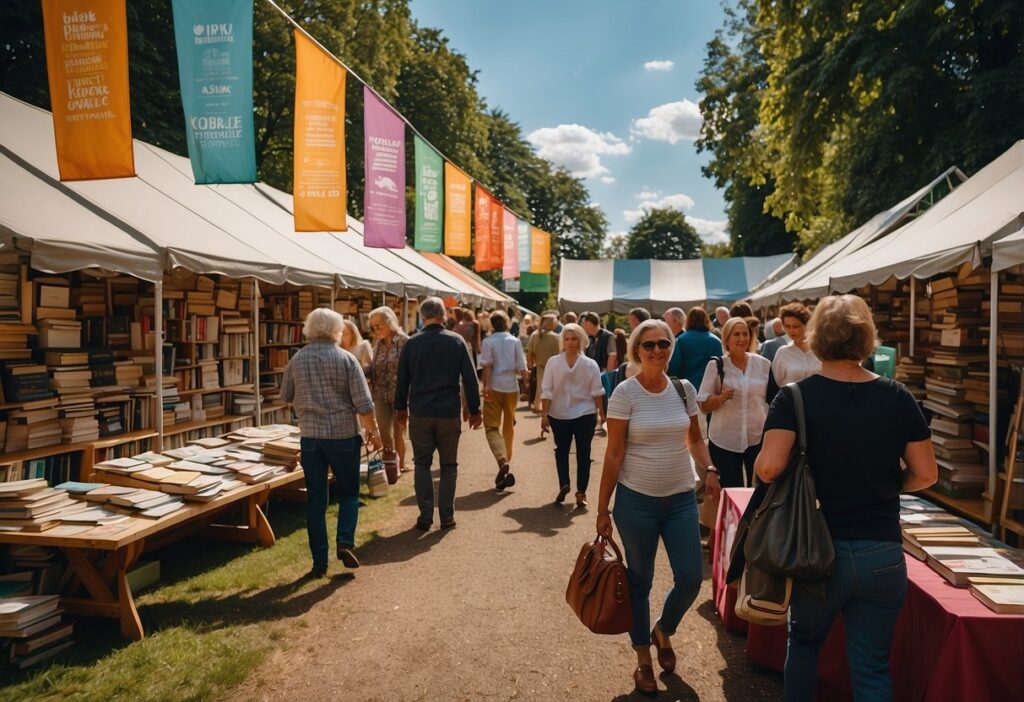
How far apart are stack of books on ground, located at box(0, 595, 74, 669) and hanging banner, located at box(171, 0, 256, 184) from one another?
4.11 meters

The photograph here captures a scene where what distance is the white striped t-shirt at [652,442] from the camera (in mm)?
3318

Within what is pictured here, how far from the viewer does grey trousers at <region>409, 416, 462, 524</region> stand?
6.06 metres

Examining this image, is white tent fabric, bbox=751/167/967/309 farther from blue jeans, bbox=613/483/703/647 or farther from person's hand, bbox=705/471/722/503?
blue jeans, bbox=613/483/703/647

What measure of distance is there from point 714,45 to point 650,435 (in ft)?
102

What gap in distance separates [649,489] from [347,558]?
281 cm

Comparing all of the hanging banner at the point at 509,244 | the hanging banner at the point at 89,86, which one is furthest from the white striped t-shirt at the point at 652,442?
the hanging banner at the point at 509,244

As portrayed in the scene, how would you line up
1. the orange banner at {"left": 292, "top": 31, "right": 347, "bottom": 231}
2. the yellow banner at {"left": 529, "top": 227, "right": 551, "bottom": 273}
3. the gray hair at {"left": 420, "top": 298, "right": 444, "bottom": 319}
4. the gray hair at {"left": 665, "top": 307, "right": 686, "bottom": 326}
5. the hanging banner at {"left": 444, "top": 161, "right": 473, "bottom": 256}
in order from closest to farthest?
the gray hair at {"left": 420, "top": 298, "right": 444, "bottom": 319} → the gray hair at {"left": 665, "top": 307, "right": 686, "bottom": 326} → the orange banner at {"left": 292, "top": 31, "right": 347, "bottom": 231} → the hanging banner at {"left": 444, "top": 161, "right": 473, "bottom": 256} → the yellow banner at {"left": 529, "top": 227, "right": 551, "bottom": 273}

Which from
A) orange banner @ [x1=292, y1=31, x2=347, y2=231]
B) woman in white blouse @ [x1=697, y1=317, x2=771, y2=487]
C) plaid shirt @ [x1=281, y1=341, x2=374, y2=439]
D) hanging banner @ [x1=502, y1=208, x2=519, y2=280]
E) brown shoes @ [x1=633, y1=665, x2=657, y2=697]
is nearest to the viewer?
brown shoes @ [x1=633, y1=665, x2=657, y2=697]

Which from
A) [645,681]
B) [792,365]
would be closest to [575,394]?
[792,365]

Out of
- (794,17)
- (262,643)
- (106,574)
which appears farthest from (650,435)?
(794,17)

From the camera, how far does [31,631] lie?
145 inches

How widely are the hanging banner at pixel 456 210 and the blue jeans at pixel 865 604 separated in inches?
399

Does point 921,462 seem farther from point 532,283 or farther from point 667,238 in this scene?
point 667,238

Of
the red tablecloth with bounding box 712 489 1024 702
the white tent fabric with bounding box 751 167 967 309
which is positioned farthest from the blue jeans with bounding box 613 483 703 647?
the white tent fabric with bounding box 751 167 967 309
